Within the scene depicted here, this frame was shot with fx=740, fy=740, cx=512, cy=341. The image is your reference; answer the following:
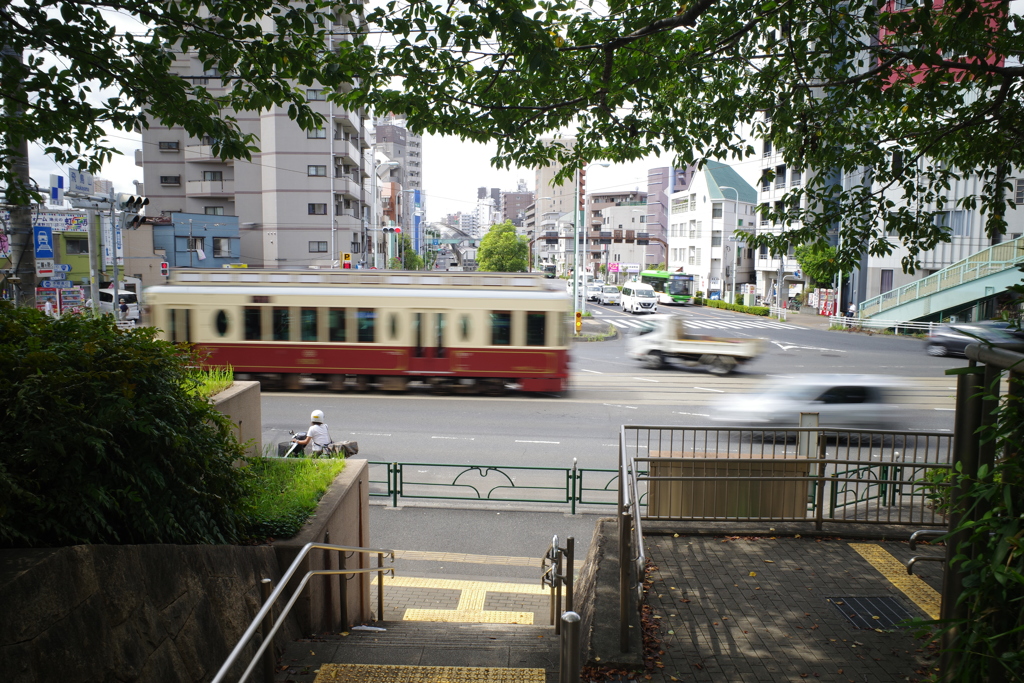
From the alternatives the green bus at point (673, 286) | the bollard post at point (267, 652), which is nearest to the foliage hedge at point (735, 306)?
the green bus at point (673, 286)

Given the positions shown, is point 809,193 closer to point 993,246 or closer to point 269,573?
A: point 269,573

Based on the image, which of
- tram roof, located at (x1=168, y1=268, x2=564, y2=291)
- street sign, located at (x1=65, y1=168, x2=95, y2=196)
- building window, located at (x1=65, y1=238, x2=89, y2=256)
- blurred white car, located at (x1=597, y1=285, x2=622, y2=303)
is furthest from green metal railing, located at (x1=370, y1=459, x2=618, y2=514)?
blurred white car, located at (x1=597, y1=285, x2=622, y2=303)

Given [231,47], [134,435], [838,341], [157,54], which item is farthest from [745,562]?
[838,341]

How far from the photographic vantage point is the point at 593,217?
124312 mm

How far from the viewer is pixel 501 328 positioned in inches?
779

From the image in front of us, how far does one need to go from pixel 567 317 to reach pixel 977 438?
55.2ft

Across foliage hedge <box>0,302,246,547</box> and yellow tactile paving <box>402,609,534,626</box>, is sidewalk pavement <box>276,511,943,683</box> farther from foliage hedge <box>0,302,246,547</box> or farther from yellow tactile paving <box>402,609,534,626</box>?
foliage hedge <box>0,302,246,547</box>

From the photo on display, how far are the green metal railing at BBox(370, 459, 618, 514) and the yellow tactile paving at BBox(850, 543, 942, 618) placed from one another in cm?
481

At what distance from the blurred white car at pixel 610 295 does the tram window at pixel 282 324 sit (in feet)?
153

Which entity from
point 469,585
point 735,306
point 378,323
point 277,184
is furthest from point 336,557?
point 735,306

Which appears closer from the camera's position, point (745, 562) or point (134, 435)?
point (134, 435)

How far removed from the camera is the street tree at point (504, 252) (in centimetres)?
7794

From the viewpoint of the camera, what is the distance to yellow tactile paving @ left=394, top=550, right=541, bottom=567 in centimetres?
995

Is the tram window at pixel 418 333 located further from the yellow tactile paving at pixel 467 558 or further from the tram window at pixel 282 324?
the yellow tactile paving at pixel 467 558
